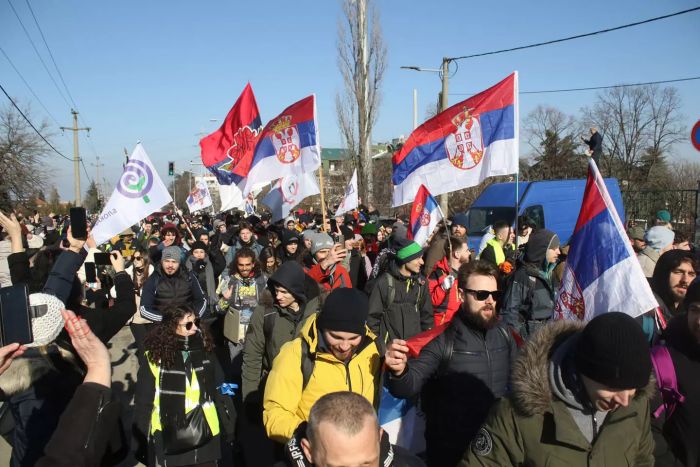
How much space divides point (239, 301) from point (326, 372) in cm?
342

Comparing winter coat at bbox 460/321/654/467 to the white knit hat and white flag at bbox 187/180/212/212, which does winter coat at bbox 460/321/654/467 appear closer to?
the white knit hat

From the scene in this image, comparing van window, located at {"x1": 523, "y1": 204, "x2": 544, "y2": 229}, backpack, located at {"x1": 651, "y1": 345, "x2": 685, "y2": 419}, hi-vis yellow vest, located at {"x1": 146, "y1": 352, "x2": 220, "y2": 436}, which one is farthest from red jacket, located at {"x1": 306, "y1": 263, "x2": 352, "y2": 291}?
van window, located at {"x1": 523, "y1": 204, "x2": 544, "y2": 229}

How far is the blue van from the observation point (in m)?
13.6

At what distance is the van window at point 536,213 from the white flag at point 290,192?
284 inches

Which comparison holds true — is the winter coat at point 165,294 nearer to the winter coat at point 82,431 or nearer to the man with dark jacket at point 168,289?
the man with dark jacket at point 168,289

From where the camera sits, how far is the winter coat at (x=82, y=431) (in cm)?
190

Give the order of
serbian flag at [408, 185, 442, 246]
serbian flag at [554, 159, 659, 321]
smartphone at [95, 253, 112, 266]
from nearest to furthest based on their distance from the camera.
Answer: serbian flag at [554, 159, 659, 321] → smartphone at [95, 253, 112, 266] → serbian flag at [408, 185, 442, 246]

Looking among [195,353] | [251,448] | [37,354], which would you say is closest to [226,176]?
[251,448]

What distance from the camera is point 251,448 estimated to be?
4.96 m

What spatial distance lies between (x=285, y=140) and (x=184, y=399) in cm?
522

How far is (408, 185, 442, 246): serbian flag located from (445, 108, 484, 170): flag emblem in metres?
0.61

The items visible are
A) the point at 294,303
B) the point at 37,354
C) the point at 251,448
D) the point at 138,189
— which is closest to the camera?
the point at 37,354

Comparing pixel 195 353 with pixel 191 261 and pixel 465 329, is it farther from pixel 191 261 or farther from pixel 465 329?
pixel 191 261

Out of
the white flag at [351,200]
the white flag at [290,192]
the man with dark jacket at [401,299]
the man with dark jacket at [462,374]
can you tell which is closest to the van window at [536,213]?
the white flag at [351,200]
